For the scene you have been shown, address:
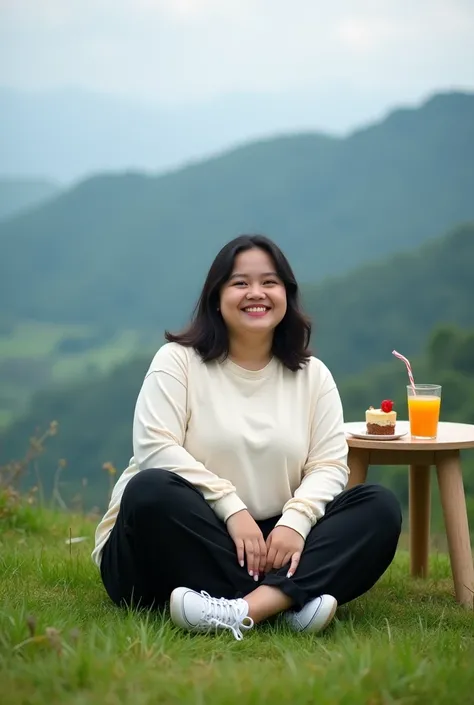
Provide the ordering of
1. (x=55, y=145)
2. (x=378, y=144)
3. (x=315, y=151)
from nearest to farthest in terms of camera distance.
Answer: (x=55, y=145), (x=378, y=144), (x=315, y=151)

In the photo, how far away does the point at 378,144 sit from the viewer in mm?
26578

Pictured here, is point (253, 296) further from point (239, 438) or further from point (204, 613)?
point (204, 613)

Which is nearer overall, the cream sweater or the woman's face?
the cream sweater

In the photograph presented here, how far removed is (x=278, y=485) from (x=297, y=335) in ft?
1.38

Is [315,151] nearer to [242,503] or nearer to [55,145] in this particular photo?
[55,145]

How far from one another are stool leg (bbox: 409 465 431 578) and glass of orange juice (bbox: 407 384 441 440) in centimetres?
41

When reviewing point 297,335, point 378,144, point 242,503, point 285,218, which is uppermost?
point 378,144

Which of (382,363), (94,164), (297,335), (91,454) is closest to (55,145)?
(94,164)

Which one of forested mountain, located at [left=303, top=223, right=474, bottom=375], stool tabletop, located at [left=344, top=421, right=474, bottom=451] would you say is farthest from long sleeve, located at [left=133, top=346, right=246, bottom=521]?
forested mountain, located at [left=303, top=223, right=474, bottom=375]

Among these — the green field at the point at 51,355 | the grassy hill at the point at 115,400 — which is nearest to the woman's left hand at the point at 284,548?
the grassy hill at the point at 115,400

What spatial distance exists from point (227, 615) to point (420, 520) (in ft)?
3.95

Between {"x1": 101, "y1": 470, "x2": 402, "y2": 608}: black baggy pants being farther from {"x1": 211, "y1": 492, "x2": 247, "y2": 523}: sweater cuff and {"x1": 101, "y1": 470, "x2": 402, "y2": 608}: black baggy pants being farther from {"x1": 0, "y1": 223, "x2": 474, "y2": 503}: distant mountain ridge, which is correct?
{"x1": 0, "y1": 223, "x2": 474, "y2": 503}: distant mountain ridge

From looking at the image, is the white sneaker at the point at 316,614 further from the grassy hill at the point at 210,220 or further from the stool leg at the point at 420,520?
the grassy hill at the point at 210,220

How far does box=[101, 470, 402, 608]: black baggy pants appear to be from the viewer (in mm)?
2180
